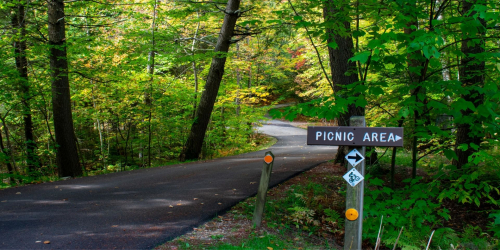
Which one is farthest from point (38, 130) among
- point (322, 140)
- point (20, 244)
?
point (322, 140)

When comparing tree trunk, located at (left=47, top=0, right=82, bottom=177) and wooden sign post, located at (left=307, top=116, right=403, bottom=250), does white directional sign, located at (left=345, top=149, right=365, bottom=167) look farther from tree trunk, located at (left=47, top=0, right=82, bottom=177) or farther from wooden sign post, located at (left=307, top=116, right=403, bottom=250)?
tree trunk, located at (left=47, top=0, right=82, bottom=177)

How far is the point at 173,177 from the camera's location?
8.01 metres

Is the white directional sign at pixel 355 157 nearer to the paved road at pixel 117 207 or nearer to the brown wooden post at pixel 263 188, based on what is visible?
the brown wooden post at pixel 263 188

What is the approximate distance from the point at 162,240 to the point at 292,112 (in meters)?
2.25

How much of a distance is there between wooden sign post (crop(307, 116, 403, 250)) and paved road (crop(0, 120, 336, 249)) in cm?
221

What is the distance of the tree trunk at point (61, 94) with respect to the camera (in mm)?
9062

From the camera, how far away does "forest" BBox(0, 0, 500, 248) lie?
4.24m

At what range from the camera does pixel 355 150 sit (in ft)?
10.8

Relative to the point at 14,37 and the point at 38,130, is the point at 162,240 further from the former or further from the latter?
the point at 38,130

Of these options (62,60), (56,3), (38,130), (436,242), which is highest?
(56,3)

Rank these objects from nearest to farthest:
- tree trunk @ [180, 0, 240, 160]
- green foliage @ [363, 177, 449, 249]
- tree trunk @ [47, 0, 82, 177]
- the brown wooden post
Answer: green foliage @ [363, 177, 449, 249], the brown wooden post, tree trunk @ [47, 0, 82, 177], tree trunk @ [180, 0, 240, 160]

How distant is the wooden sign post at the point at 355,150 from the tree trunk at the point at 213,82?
8.02 meters

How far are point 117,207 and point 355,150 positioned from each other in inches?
157

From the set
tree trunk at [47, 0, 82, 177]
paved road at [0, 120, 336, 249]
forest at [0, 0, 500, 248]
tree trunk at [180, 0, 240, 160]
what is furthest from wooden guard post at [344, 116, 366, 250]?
tree trunk at [47, 0, 82, 177]
